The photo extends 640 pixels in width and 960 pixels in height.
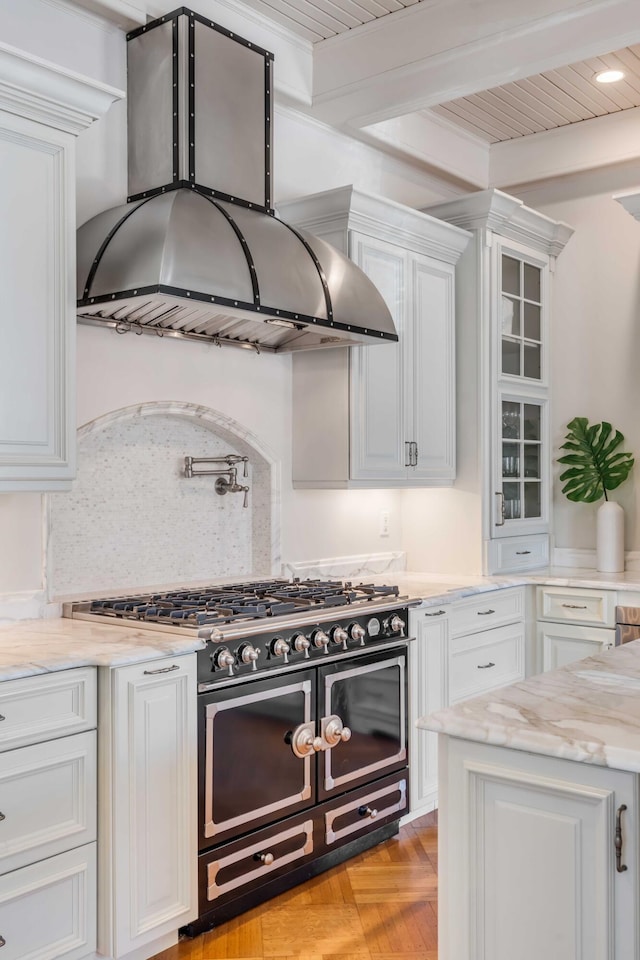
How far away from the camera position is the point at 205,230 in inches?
116

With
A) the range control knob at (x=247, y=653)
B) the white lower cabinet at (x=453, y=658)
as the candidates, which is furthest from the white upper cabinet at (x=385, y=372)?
the range control knob at (x=247, y=653)

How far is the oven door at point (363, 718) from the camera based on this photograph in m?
3.18

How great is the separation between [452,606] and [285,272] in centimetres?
161

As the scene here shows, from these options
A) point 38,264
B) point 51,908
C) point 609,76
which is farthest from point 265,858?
point 609,76

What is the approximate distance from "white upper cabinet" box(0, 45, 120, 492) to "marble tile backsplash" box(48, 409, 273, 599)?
50cm

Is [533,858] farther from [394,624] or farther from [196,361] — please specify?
[196,361]

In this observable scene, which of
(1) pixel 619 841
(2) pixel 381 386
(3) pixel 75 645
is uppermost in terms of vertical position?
(2) pixel 381 386

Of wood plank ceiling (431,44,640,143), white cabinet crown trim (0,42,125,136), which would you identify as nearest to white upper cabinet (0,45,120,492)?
white cabinet crown trim (0,42,125,136)

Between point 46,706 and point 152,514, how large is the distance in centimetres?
131

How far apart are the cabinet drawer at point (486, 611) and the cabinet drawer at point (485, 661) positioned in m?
0.04

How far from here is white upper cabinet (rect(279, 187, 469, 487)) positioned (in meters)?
3.90

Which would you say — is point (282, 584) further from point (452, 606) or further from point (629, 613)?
point (629, 613)

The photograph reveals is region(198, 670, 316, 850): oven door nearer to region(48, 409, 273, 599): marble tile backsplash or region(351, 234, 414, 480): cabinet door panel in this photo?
region(48, 409, 273, 599): marble tile backsplash

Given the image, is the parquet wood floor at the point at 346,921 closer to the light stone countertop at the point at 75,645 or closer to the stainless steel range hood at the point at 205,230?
the light stone countertop at the point at 75,645
